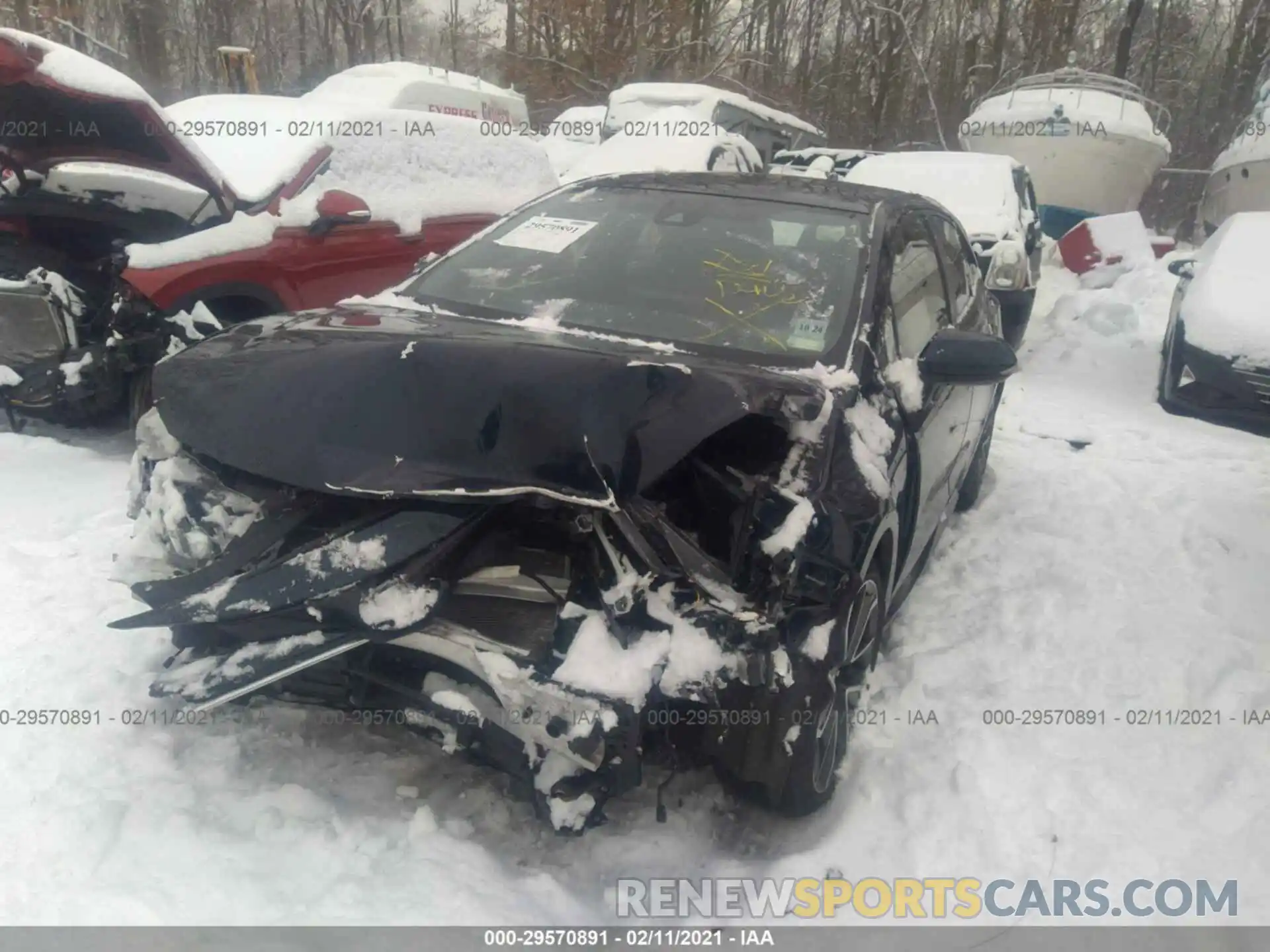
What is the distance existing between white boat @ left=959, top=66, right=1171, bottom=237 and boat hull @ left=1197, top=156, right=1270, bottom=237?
1.40 m

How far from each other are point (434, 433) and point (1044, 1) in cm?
2672

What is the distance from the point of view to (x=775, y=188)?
3635 millimetres

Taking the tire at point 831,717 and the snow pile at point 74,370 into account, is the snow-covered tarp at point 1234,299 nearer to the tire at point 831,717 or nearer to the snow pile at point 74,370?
the tire at point 831,717

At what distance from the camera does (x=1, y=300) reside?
4594 mm

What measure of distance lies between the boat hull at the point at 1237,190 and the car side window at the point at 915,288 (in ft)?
30.3

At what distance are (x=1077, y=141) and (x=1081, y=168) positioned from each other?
41cm

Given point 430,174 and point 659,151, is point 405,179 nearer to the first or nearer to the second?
point 430,174

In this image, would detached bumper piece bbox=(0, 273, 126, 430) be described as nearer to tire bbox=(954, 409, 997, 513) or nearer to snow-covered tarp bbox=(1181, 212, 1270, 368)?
tire bbox=(954, 409, 997, 513)

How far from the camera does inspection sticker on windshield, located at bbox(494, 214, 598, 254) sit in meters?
3.41

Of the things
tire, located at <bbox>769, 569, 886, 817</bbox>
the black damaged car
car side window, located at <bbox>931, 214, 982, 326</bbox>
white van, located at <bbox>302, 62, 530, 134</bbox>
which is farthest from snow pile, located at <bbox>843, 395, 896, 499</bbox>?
white van, located at <bbox>302, 62, 530, 134</bbox>

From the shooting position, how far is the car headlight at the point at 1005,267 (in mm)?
7289

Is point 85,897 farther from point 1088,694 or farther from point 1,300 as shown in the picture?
point 1,300

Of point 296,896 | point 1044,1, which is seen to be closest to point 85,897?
point 296,896

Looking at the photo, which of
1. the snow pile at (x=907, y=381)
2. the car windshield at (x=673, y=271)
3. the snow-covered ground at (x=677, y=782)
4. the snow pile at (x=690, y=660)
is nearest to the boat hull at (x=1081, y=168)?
Result: the snow-covered ground at (x=677, y=782)
